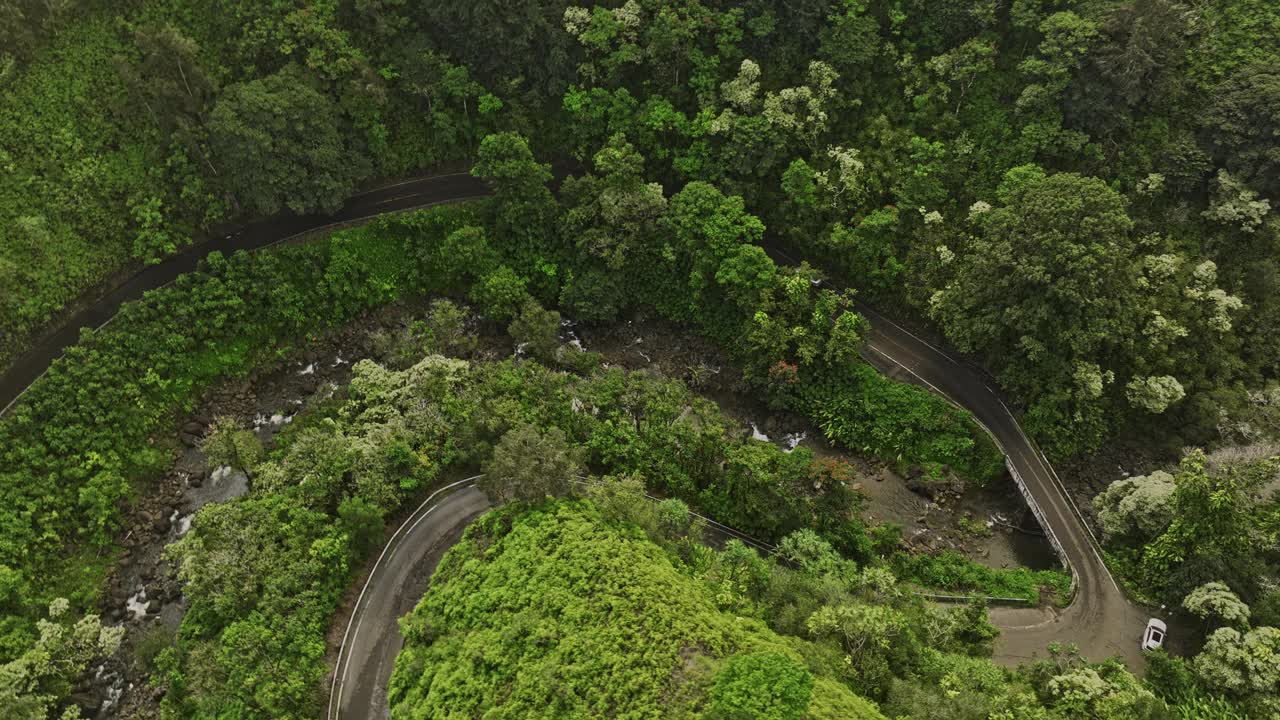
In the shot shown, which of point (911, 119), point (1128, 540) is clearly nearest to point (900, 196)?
point (911, 119)

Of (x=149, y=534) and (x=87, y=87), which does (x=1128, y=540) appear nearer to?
(x=149, y=534)

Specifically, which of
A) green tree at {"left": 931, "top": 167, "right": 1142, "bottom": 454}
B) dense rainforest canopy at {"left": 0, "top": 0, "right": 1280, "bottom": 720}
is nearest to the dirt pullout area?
dense rainforest canopy at {"left": 0, "top": 0, "right": 1280, "bottom": 720}

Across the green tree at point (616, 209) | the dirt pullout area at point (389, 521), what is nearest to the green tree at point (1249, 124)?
the dirt pullout area at point (389, 521)

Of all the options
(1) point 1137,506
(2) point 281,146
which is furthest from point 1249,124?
(2) point 281,146

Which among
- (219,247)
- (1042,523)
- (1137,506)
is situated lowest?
(1042,523)

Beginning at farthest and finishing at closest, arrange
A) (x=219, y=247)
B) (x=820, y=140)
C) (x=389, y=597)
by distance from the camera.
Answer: (x=820, y=140) < (x=219, y=247) < (x=389, y=597)

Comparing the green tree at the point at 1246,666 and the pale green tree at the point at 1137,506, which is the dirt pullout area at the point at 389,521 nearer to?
the pale green tree at the point at 1137,506

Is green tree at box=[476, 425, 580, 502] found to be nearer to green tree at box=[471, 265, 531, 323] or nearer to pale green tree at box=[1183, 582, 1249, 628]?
green tree at box=[471, 265, 531, 323]

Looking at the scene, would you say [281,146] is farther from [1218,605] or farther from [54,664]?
[1218,605]
